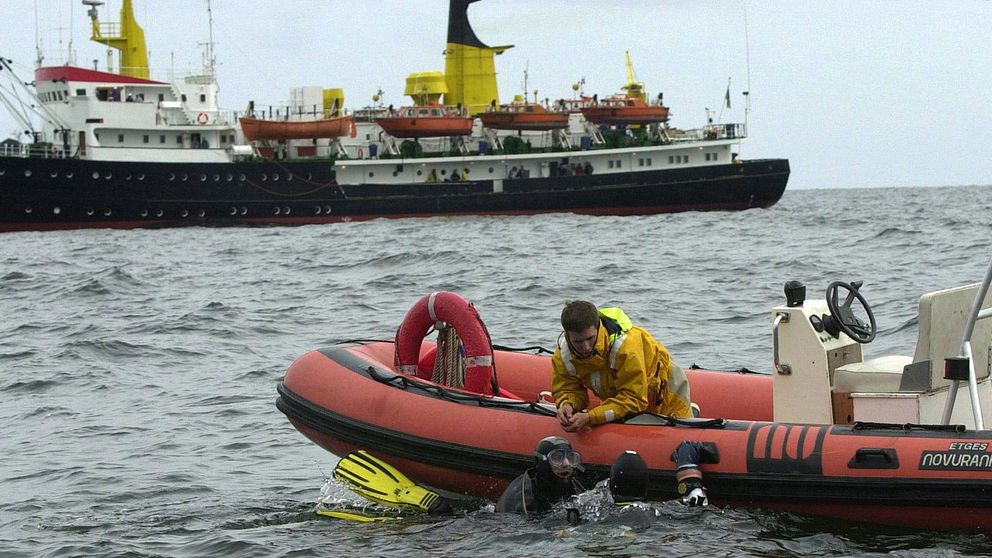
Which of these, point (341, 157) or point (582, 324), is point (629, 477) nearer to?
point (582, 324)

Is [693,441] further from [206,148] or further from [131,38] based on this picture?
[131,38]

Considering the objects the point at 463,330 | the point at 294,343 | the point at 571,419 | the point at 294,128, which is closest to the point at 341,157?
the point at 294,128

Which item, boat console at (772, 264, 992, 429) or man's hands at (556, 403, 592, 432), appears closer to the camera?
boat console at (772, 264, 992, 429)

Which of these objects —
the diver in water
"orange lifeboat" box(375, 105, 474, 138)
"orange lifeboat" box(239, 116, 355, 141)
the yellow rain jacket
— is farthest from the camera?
"orange lifeboat" box(375, 105, 474, 138)

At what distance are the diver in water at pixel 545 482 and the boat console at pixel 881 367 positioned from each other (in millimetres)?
1335

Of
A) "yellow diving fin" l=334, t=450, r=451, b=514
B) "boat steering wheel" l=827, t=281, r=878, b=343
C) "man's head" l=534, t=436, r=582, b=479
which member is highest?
"boat steering wheel" l=827, t=281, r=878, b=343

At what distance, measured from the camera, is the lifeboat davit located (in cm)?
655

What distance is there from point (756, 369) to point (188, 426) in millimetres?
5457

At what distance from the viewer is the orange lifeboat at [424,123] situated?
5031 centimetres

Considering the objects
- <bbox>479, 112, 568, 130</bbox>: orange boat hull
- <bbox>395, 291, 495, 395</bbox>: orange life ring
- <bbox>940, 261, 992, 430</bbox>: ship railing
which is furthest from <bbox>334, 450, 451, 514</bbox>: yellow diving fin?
<bbox>479, 112, 568, 130</bbox>: orange boat hull

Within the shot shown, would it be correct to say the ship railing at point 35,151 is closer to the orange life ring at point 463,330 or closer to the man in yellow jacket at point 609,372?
the orange life ring at point 463,330

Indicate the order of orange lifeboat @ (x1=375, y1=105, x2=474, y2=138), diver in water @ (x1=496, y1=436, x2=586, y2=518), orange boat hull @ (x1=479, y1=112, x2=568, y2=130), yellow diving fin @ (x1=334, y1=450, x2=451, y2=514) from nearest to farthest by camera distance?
1. diver in water @ (x1=496, y1=436, x2=586, y2=518)
2. yellow diving fin @ (x1=334, y1=450, x2=451, y2=514)
3. orange lifeboat @ (x1=375, y1=105, x2=474, y2=138)
4. orange boat hull @ (x1=479, y1=112, x2=568, y2=130)

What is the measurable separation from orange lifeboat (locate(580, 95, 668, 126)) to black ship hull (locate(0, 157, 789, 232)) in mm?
2909

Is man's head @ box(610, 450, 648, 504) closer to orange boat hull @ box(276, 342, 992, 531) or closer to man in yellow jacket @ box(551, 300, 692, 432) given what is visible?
orange boat hull @ box(276, 342, 992, 531)
